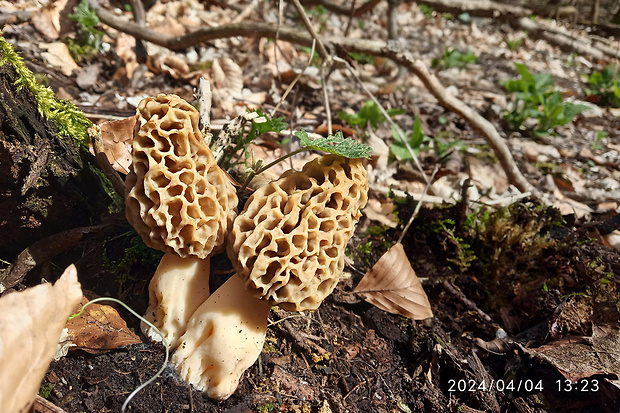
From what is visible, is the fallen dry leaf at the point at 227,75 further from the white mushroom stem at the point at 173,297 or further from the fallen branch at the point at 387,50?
the white mushroom stem at the point at 173,297

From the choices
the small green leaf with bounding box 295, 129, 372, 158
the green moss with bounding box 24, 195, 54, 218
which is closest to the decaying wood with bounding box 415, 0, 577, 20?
the small green leaf with bounding box 295, 129, 372, 158

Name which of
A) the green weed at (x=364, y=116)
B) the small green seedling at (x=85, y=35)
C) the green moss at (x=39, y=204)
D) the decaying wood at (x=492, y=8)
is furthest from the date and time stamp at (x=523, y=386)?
the decaying wood at (x=492, y=8)

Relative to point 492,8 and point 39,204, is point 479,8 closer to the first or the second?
point 492,8

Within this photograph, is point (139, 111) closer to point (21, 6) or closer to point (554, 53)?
point (21, 6)

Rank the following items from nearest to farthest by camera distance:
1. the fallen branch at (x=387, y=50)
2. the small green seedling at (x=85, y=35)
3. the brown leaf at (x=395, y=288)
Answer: the brown leaf at (x=395, y=288)
the fallen branch at (x=387, y=50)
the small green seedling at (x=85, y=35)

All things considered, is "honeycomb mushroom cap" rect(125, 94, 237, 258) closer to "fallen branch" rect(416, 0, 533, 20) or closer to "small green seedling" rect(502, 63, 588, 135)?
"small green seedling" rect(502, 63, 588, 135)
